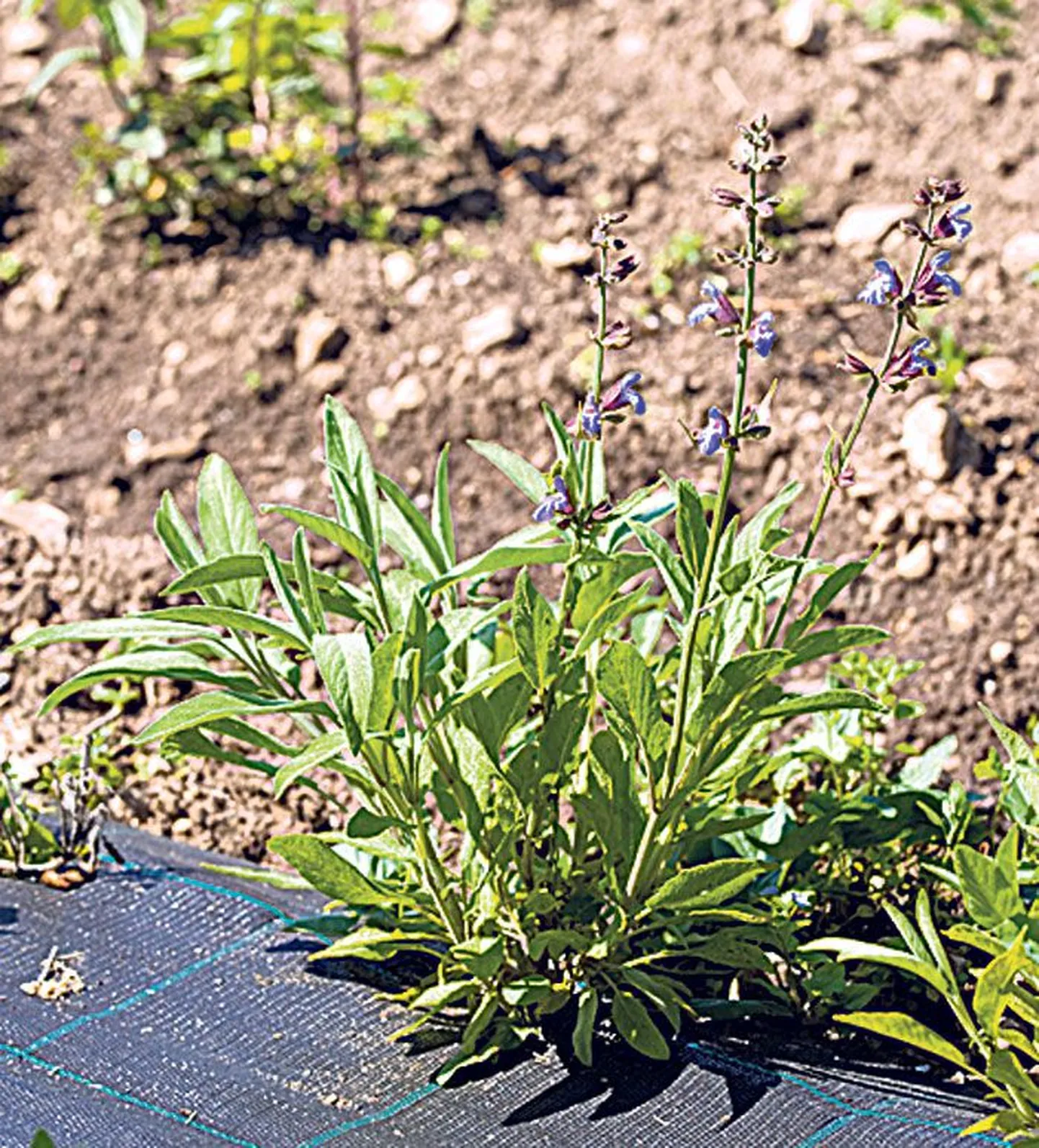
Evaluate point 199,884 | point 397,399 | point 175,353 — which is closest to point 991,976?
point 199,884

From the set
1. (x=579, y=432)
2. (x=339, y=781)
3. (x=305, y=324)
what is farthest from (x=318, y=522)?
(x=305, y=324)

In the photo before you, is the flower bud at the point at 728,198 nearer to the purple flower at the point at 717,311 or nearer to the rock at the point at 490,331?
the purple flower at the point at 717,311

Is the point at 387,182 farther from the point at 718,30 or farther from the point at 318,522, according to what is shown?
the point at 318,522

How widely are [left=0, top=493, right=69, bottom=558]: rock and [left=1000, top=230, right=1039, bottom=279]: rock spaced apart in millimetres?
2341

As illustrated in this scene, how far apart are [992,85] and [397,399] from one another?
1.98 meters

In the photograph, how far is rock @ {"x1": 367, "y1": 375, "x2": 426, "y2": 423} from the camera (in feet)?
13.7

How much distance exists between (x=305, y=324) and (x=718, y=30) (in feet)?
5.57

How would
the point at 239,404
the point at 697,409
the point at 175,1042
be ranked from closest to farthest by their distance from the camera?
1. the point at 175,1042
2. the point at 697,409
3. the point at 239,404

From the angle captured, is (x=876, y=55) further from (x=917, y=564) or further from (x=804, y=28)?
(x=917, y=564)

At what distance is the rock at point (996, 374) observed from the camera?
12.9 feet

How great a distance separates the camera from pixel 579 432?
85.0 inches

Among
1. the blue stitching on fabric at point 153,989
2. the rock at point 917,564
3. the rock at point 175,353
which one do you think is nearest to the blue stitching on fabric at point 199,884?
the blue stitching on fabric at point 153,989

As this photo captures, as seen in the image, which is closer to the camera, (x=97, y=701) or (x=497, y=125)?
(x=97, y=701)

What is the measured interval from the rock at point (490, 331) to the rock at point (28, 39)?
7.49ft
